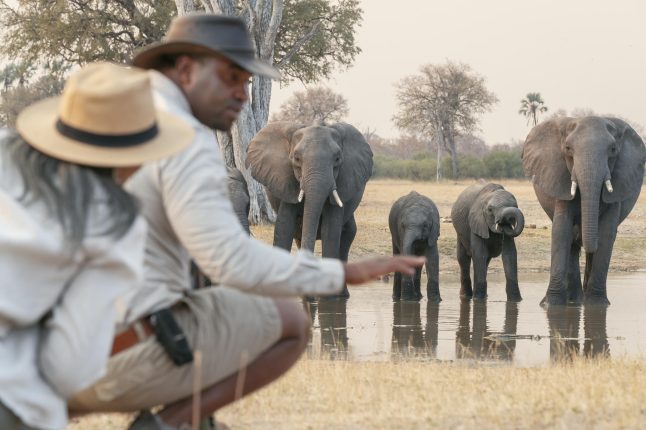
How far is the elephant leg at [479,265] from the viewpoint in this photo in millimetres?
17484

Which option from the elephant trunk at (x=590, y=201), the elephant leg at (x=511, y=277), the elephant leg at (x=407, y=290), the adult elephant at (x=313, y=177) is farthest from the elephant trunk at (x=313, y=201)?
the elephant trunk at (x=590, y=201)

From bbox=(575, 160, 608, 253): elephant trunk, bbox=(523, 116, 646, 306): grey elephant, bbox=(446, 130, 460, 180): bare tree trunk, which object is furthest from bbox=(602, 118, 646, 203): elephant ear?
bbox=(446, 130, 460, 180): bare tree trunk

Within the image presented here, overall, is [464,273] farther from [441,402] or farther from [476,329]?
[441,402]

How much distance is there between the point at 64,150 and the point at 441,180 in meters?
67.1

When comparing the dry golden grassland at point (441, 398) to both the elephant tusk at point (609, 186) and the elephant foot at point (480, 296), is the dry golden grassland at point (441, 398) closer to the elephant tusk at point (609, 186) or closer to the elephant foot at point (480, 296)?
the elephant tusk at point (609, 186)

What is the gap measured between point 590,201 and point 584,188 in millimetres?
206

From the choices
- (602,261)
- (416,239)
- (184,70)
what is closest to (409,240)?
(416,239)

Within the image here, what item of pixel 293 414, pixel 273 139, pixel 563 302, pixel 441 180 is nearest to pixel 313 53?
pixel 273 139

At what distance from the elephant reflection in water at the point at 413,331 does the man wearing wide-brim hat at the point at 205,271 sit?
5974 mm

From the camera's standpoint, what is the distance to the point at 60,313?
3.81 meters

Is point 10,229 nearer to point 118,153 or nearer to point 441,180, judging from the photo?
point 118,153

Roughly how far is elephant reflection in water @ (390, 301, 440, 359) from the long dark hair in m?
7.03

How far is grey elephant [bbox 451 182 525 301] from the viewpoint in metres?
17.4

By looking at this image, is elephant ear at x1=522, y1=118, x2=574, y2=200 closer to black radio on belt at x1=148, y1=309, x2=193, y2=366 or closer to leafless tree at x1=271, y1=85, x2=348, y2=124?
black radio on belt at x1=148, y1=309, x2=193, y2=366
